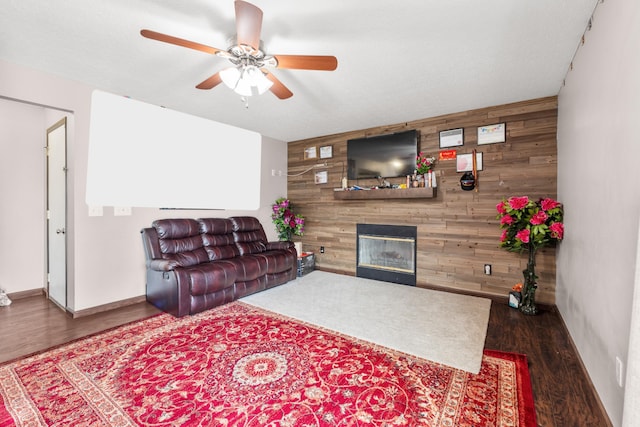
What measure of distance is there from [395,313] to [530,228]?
170cm

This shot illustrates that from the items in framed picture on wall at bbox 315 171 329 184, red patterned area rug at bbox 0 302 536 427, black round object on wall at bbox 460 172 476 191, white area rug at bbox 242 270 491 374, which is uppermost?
framed picture on wall at bbox 315 171 329 184

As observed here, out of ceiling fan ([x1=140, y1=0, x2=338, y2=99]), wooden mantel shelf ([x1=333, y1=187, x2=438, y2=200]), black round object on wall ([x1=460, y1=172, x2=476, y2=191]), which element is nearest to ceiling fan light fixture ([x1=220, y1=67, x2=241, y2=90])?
ceiling fan ([x1=140, y1=0, x2=338, y2=99])

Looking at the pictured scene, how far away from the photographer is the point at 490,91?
3135mm

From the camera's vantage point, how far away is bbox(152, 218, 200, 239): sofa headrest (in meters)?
3.42

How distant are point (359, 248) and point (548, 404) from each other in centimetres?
321

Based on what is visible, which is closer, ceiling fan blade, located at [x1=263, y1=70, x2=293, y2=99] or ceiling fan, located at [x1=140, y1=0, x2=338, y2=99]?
ceiling fan, located at [x1=140, y1=0, x2=338, y2=99]

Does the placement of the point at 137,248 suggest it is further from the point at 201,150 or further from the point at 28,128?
the point at 28,128

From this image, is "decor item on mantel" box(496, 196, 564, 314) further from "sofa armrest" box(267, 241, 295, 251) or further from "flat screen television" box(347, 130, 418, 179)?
"sofa armrest" box(267, 241, 295, 251)

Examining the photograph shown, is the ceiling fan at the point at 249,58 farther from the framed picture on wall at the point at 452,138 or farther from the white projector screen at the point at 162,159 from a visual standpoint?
the framed picture on wall at the point at 452,138

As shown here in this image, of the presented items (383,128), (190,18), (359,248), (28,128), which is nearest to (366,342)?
(359,248)

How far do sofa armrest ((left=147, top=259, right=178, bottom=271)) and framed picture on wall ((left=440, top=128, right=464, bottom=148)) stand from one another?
371 centimetres

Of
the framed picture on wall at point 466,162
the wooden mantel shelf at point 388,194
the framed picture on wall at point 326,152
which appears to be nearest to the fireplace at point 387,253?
the wooden mantel shelf at point 388,194

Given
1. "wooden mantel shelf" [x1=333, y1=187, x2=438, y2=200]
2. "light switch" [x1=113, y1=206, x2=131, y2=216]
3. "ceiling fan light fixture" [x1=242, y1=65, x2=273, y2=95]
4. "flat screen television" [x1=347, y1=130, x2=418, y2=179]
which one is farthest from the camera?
"flat screen television" [x1=347, y1=130, x2=418, y2=179]

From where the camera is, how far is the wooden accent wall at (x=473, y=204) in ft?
10.9
